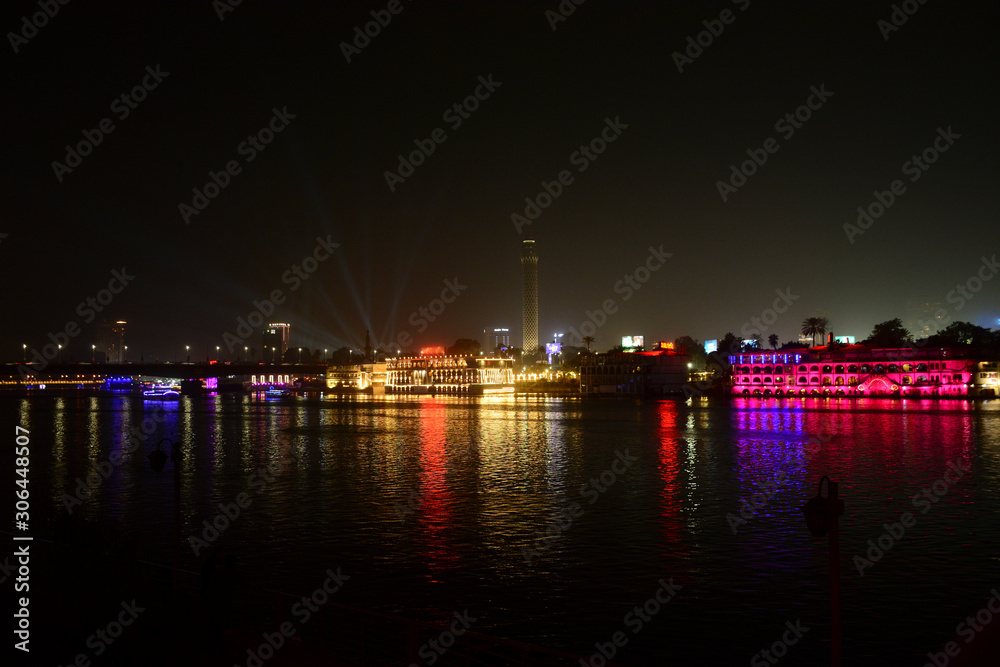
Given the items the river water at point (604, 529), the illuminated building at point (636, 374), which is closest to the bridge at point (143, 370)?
the illuminated building at point (636, 374)

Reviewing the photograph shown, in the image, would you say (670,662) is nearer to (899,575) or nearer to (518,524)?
(899,575)

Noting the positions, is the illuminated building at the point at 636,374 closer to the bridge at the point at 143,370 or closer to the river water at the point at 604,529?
the bridge at the point at 143,370

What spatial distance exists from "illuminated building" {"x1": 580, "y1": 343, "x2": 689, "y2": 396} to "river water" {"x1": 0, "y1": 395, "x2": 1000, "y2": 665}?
12740cm

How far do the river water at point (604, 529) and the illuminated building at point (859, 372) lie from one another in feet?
343

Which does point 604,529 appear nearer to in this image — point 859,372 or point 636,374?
point 859,372

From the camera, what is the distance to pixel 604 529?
28938mm

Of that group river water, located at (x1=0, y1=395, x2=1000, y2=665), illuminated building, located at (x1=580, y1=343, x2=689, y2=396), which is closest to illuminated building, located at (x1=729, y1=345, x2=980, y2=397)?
A: illuminated building, located at (x1=580, y1=343, x2=689, y2=396)

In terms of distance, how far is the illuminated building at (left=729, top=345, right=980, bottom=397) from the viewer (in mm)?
154750

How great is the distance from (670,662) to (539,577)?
6.25 metres

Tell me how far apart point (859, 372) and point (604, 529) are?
511 feet

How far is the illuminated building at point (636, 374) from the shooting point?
19150 centimetres

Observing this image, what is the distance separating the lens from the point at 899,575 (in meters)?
22.6

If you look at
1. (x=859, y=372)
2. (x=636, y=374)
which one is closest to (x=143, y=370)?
(x=636, y=374)

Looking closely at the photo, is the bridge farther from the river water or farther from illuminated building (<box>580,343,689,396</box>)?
the river water
